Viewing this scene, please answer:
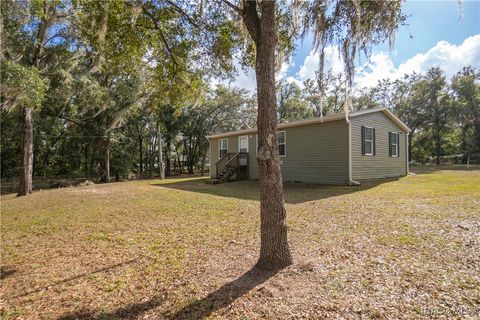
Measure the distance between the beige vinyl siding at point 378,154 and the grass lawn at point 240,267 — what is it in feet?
17.8

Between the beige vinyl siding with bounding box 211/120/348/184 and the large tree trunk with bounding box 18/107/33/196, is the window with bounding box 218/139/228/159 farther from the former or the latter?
the large tree trunk with bounding box 18/107/33/196

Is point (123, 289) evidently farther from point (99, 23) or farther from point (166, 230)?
point (99, 23)

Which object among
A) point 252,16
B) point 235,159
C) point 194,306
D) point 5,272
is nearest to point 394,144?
point 235,159

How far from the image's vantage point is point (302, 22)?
3.42 meters

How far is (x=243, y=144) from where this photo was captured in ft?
49.7

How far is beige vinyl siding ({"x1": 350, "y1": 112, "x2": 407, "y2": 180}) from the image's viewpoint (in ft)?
36.1

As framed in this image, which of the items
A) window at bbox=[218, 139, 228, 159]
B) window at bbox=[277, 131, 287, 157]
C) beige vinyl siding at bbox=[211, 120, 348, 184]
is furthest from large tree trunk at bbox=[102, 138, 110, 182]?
beige vinyl siding at bbox=[211, 120, 348, 184]

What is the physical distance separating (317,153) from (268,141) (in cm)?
936

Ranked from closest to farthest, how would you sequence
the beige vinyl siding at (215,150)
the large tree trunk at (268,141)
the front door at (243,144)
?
the large tree trunk at (268,141), the front door at (243,144), the beige vinyl siding at (215,150)

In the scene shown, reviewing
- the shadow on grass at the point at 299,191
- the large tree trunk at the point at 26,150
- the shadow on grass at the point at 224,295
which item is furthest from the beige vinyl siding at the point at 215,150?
the shadow on grass at the point at 224,295

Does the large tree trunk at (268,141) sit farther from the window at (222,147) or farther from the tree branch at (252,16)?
the window at (222,147)

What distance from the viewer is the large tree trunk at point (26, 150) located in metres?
10.7

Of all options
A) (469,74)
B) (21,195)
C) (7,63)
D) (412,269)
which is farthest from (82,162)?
(469,74)

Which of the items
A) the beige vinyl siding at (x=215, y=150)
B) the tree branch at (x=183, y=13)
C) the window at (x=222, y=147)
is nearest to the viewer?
the tree branch at (x=183, y=13)
